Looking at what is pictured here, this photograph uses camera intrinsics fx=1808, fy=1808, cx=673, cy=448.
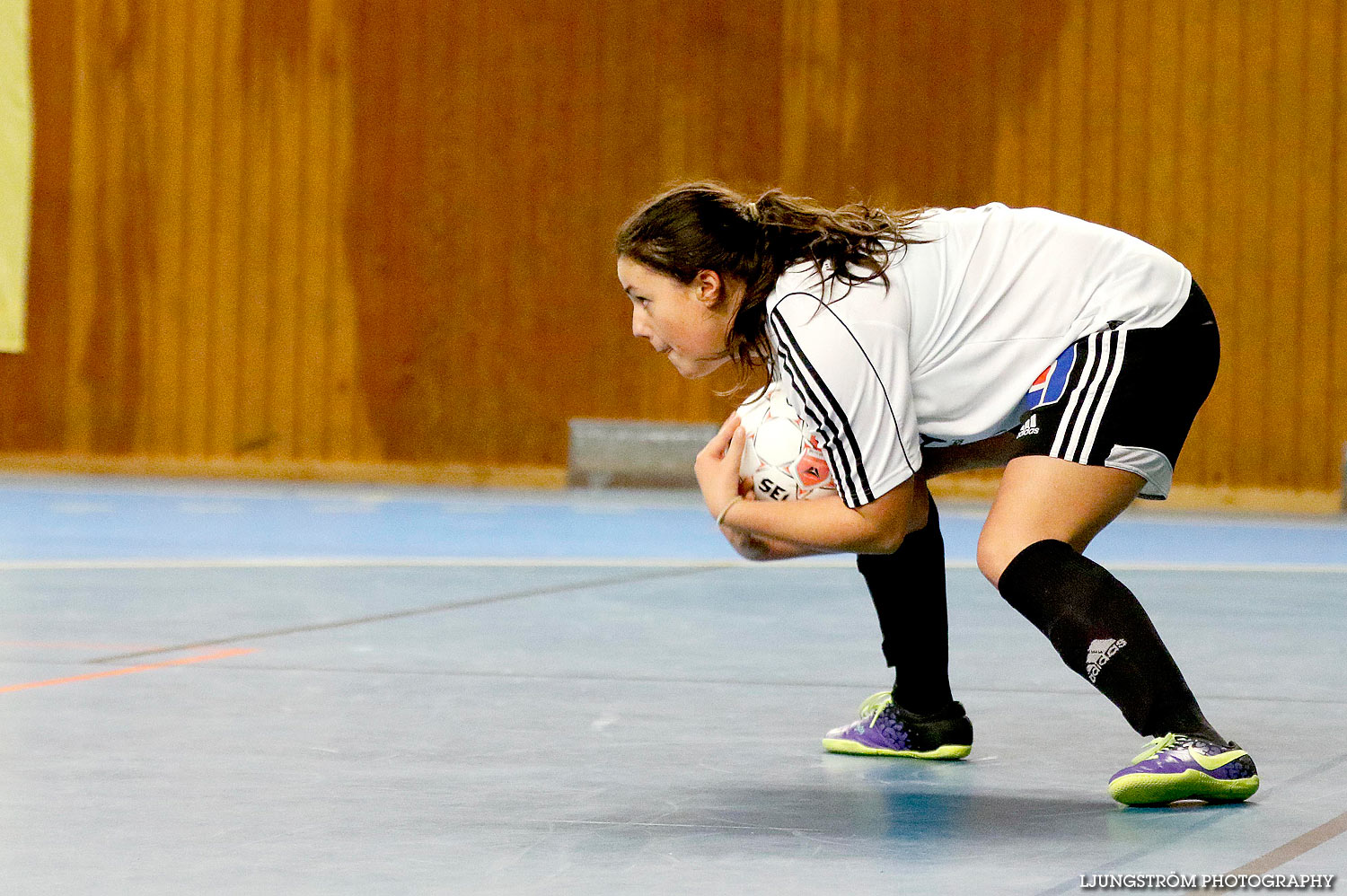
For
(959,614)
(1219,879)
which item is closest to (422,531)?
(959,614)

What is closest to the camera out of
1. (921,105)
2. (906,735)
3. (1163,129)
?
(906,735)

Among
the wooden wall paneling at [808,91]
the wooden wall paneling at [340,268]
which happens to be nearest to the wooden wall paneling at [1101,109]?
the wooden wall paneling at [808,91]

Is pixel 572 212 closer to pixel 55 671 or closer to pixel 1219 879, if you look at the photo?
pixel 55 671

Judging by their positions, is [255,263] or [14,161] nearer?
[255,263]

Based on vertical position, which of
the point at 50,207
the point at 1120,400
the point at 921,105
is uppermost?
the point at 921,105

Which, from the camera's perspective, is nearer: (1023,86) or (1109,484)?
(1109,484)

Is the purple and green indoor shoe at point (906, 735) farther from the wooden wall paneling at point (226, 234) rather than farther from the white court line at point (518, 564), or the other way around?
the wooden wall paneling at point (226, 234)

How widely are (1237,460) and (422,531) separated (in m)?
3.99

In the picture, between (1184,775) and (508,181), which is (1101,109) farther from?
(1184,775)

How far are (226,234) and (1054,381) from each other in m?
7.34

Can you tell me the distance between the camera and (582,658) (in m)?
3.61

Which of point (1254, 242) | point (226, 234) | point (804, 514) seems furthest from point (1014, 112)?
point (804, 514)

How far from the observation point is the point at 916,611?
274 centimetres

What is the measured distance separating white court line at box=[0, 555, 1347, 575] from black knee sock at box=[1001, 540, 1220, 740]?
9.94 ft
